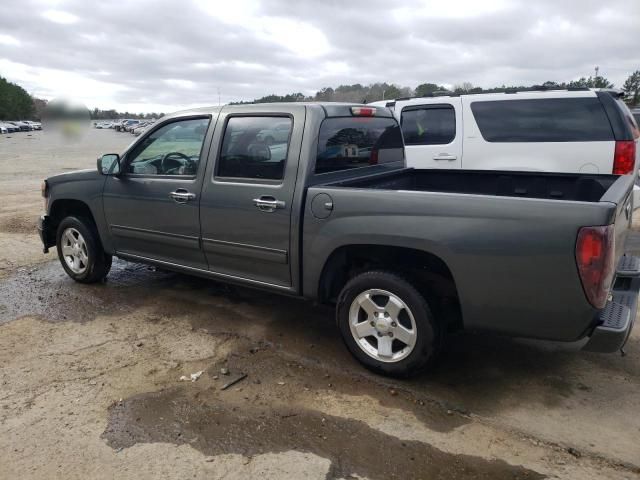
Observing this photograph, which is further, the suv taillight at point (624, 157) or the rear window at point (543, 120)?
the rear window at point (543, 120)

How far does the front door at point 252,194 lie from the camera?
3.77 metres

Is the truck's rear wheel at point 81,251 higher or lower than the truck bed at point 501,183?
lower

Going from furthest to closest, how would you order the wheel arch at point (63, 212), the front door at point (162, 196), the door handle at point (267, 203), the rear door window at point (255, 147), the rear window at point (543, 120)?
the rear window at point (543, 120)
the wheel arch at point (63, 212)
the front door at point (162, 196)
the rear door window at point (255, 147)
the door handle at point (267, 203)

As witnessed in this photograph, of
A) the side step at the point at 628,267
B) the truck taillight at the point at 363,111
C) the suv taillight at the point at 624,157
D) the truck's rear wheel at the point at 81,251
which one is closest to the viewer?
the side step at the point at 628,267

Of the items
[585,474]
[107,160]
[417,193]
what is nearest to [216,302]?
[107,160]

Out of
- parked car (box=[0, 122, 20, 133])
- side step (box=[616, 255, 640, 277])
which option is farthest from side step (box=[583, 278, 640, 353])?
parked car (box=[0, 122, 20, 133])

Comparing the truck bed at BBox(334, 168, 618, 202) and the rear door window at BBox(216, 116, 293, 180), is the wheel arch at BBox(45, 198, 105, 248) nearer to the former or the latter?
the rear door window at BBox(216, 116, 293, 180)

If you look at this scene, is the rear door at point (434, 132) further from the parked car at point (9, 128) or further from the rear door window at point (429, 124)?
the parked car at point (9, 128)

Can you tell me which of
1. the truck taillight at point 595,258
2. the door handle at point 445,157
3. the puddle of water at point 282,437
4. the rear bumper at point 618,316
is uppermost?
the door handle at point 445,157

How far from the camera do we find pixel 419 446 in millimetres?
2779

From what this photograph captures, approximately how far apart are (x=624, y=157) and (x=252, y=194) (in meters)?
4.34

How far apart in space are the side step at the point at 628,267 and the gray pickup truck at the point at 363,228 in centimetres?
1

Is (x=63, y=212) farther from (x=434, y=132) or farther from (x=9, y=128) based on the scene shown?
(x=9, y=128)

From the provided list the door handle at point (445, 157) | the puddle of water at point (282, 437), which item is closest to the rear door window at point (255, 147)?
the puddle of water at point (282, 437)
